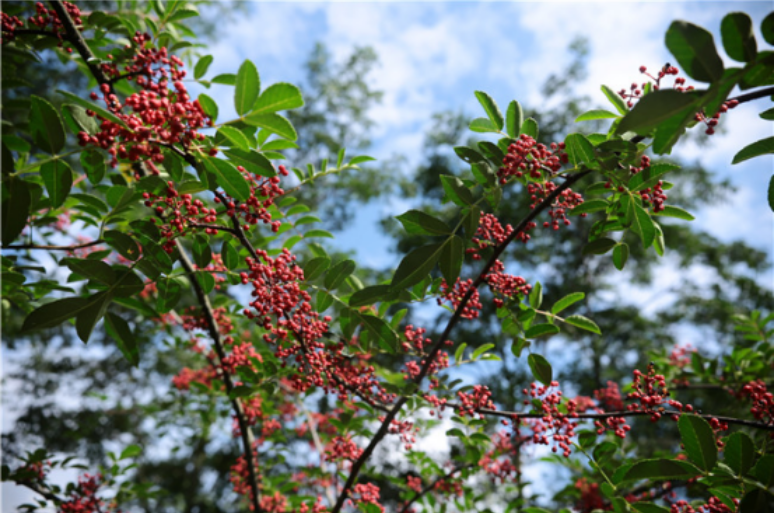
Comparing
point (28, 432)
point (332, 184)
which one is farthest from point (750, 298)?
point (28, 432)

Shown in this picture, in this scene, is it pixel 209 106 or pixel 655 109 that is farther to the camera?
pixel 209 106

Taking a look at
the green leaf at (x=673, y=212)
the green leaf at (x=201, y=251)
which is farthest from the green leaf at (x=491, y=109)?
the green leaf at (x=201, y=251)

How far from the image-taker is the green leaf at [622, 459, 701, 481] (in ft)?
4.03

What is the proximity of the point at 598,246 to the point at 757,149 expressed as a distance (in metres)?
0.61

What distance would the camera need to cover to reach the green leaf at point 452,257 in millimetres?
1433

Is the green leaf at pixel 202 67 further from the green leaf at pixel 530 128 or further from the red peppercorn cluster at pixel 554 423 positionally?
the red peppercorn cluster at pixel 554 423

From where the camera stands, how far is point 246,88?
1.14 meters

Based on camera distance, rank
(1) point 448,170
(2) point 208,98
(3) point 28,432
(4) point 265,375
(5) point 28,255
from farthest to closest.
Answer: (1) point 448,170 → (3) point 28,432 → (5) point 28,255 → (4) point 265,375 → (2) point 208,98

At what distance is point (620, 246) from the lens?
1746 mm

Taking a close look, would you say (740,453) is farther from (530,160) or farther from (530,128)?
(530,128)

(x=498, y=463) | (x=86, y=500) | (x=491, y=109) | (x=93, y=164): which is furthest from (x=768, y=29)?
(x=86, y=500)

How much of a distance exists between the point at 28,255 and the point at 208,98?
7.88 feet

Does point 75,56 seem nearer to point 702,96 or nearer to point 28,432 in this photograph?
point 702,96

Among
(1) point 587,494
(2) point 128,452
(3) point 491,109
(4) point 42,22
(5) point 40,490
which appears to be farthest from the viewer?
(1) point 587,494
